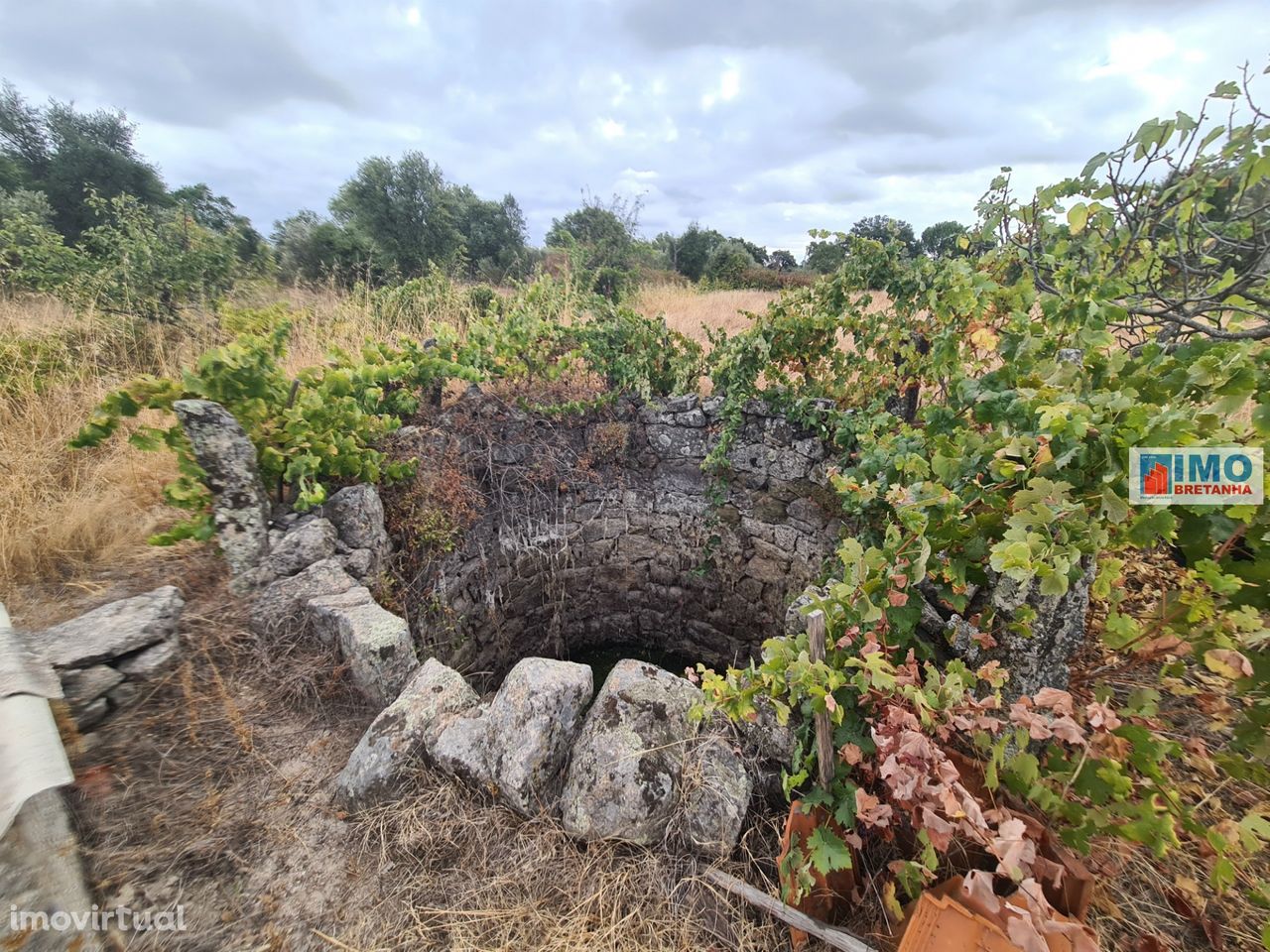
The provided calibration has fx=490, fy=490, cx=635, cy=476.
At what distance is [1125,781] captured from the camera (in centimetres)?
122

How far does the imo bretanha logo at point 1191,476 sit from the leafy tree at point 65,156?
61.5 ft

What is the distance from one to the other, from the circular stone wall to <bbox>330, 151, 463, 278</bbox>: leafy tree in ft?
29.9

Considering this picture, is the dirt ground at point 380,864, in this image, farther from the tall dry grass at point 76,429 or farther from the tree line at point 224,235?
the tree line at point 224,235

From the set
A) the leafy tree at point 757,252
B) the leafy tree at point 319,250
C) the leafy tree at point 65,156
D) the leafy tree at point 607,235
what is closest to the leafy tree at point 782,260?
the leafy tree at point 757,252

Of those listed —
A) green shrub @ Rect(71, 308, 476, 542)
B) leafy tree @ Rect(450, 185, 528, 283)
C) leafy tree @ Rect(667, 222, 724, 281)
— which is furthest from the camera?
leafy tree @ Rect(667, 222, 724, 281)

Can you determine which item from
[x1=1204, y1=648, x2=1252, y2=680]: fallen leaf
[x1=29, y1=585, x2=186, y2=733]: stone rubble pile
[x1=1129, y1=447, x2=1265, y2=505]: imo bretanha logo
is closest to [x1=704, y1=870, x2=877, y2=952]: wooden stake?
[x1=1204, y1=648, x2=1252, y2=680]: fallen leaf

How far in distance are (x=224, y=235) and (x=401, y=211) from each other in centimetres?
557

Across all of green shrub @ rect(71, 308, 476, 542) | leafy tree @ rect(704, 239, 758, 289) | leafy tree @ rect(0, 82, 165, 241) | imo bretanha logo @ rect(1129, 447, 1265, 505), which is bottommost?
imo bretanha logo @ rect(1129, 447, 1265, 505)

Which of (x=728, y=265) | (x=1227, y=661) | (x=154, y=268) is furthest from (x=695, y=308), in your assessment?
(x=728, y=265)

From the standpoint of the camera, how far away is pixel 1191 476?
131 centimetres

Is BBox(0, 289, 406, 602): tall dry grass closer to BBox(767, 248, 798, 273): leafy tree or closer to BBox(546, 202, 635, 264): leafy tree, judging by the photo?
BBox(546, 202, 635, 264): leafy tree

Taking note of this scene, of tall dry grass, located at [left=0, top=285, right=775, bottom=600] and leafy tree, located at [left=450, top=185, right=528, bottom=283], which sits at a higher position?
leafy tree, located at [left=450, top=185, right=528, bottom=283]

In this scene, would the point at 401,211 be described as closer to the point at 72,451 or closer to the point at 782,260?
the point at 72,451

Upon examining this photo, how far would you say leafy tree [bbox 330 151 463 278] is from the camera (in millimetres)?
11172
